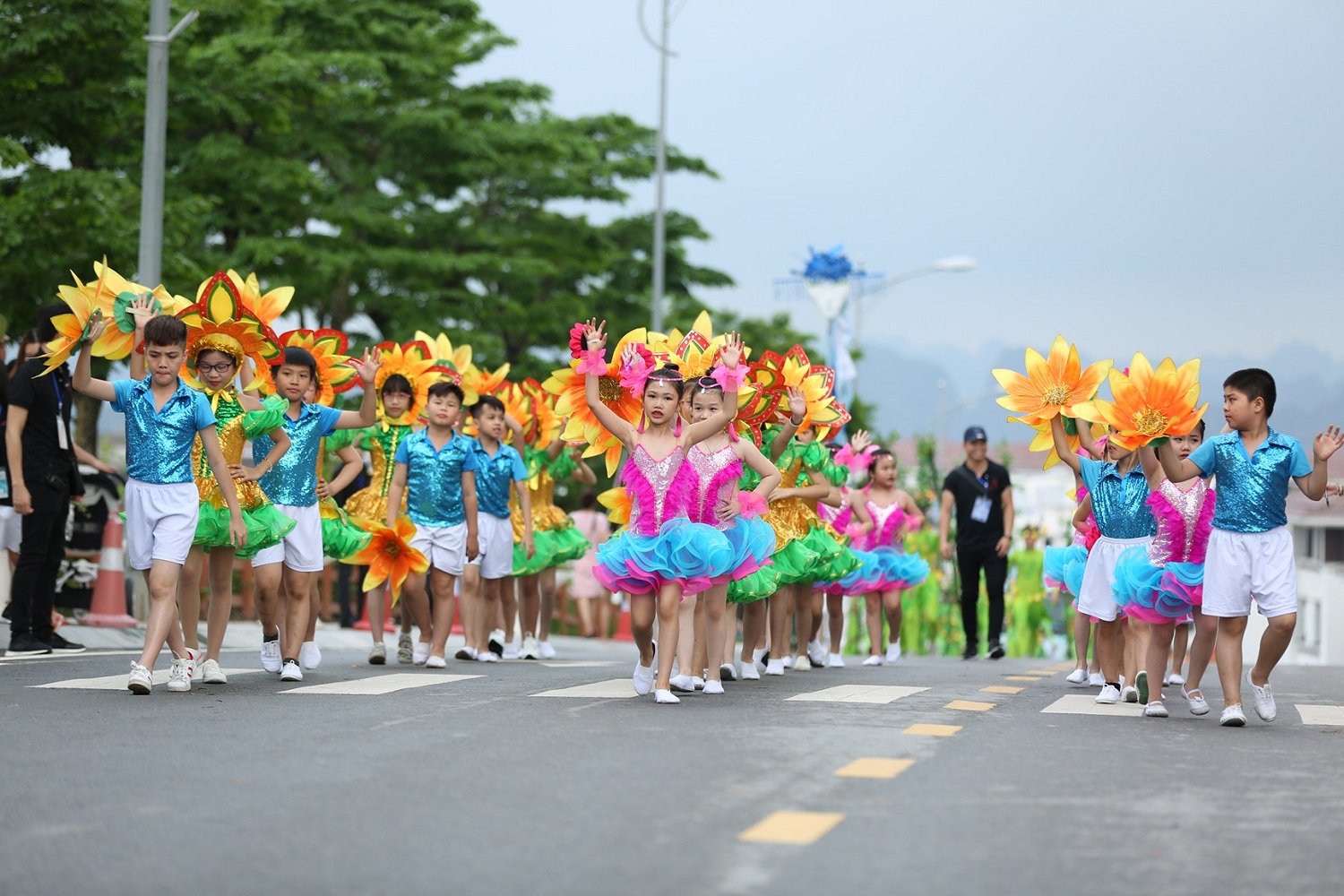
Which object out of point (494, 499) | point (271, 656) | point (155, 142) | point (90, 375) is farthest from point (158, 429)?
point (155, 142)

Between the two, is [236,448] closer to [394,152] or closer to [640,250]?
[394,152]

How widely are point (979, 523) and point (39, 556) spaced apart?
8.84 metres

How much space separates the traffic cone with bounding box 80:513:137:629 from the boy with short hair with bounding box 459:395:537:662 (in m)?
3.23

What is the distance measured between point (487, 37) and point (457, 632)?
740 inches

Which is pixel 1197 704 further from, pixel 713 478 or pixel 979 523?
pixel 979 523

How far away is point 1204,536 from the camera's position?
10578 millimetres

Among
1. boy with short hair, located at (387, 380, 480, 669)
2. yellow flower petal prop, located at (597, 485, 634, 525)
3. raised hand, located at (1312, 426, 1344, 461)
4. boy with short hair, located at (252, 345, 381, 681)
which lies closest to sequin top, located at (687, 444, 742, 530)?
yellow flower petal prop, located at (597, 485, 634, 525)

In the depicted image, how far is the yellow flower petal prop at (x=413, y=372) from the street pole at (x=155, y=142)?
113 inches

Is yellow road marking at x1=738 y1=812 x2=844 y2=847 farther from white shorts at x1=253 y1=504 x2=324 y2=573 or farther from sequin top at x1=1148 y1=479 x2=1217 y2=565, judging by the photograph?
white shorts at x1=253 y1=504 x2=324 y2=573

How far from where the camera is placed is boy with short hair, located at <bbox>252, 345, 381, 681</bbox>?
11227 millimetres

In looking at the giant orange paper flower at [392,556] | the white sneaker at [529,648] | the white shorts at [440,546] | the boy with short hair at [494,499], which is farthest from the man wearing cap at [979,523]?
the giant orange paper flower at [392,556]

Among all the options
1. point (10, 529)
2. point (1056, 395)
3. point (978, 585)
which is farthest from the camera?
point (978, 585)

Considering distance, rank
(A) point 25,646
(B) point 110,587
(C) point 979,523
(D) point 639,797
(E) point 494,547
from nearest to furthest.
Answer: (D) point 639,797 < (A) point 25,646 < (E) point 494,547 < (B) point 110,587 < (C) point 979,523

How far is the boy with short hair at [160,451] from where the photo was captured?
9758 mm
